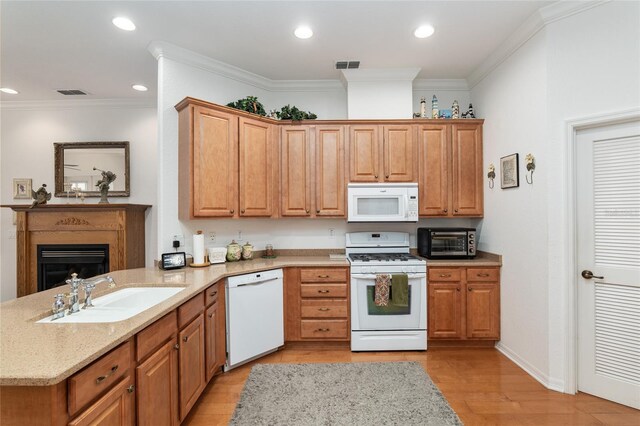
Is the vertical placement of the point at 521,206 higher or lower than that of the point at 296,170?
lower

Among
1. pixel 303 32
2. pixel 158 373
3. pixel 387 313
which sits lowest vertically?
pixel 387 313

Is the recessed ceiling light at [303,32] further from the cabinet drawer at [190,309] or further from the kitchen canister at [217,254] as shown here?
the cabinet drawer at [190,309]

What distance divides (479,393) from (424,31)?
10.6ft

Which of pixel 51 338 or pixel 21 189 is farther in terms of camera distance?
pixel 21 189

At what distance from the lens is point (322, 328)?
327 cm

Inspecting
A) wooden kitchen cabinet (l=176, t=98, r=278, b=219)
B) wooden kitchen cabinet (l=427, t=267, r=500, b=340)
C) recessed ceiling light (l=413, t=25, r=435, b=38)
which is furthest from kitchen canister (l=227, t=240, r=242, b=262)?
recessed ceiling light (l=413, t=25, r=435, b=38)

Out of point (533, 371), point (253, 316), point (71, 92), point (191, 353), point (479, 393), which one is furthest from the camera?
point (71, 92)

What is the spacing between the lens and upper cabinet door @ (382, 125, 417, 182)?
3.55 meters

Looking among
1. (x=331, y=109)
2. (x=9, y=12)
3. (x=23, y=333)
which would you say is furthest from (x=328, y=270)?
(x=9, y=12)

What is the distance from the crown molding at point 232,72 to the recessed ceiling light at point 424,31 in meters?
1.23

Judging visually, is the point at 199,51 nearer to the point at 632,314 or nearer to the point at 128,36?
the point at 128,36

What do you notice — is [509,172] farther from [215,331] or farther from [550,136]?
[215,331]

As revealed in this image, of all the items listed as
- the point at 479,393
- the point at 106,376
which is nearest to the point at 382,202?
the point at 479,393

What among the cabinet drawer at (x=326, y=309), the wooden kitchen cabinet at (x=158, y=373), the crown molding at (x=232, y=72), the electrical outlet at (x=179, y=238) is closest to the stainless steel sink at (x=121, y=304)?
the wooden kitchen cabinet at (x=158, y=373)
